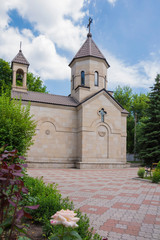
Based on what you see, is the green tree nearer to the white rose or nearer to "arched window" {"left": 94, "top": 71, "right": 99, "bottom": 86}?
"arched window" {"left": 94, "top": 71, "right": 99, "bottom": 86}

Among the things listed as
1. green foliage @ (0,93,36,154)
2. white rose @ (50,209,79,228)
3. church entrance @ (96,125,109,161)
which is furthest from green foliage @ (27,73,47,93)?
white rose @ (50,209,79,228)

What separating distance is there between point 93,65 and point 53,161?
36.4 feet

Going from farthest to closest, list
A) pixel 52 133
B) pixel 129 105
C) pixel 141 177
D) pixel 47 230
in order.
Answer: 1. pixel 129 105
2. pixel 52 133
3. pixel 141 177
4. pixel 47 230

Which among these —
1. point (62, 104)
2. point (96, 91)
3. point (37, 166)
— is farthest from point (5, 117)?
point (96, 91)

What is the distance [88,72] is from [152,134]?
1023 centimetres

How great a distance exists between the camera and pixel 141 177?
11969mm

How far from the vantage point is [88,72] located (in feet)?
70.1

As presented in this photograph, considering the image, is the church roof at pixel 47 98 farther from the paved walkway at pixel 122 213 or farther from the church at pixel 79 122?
the paved walkway at pixel 122 213

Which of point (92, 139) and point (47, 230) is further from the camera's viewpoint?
point (92, 139)

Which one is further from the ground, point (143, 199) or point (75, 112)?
point (75, 112)

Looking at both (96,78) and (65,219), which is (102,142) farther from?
(65,219)

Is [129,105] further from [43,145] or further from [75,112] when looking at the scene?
[43,145]

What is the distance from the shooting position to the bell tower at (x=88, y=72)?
21.1 m

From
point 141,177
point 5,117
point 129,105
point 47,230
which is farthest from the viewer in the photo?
point 129,105
